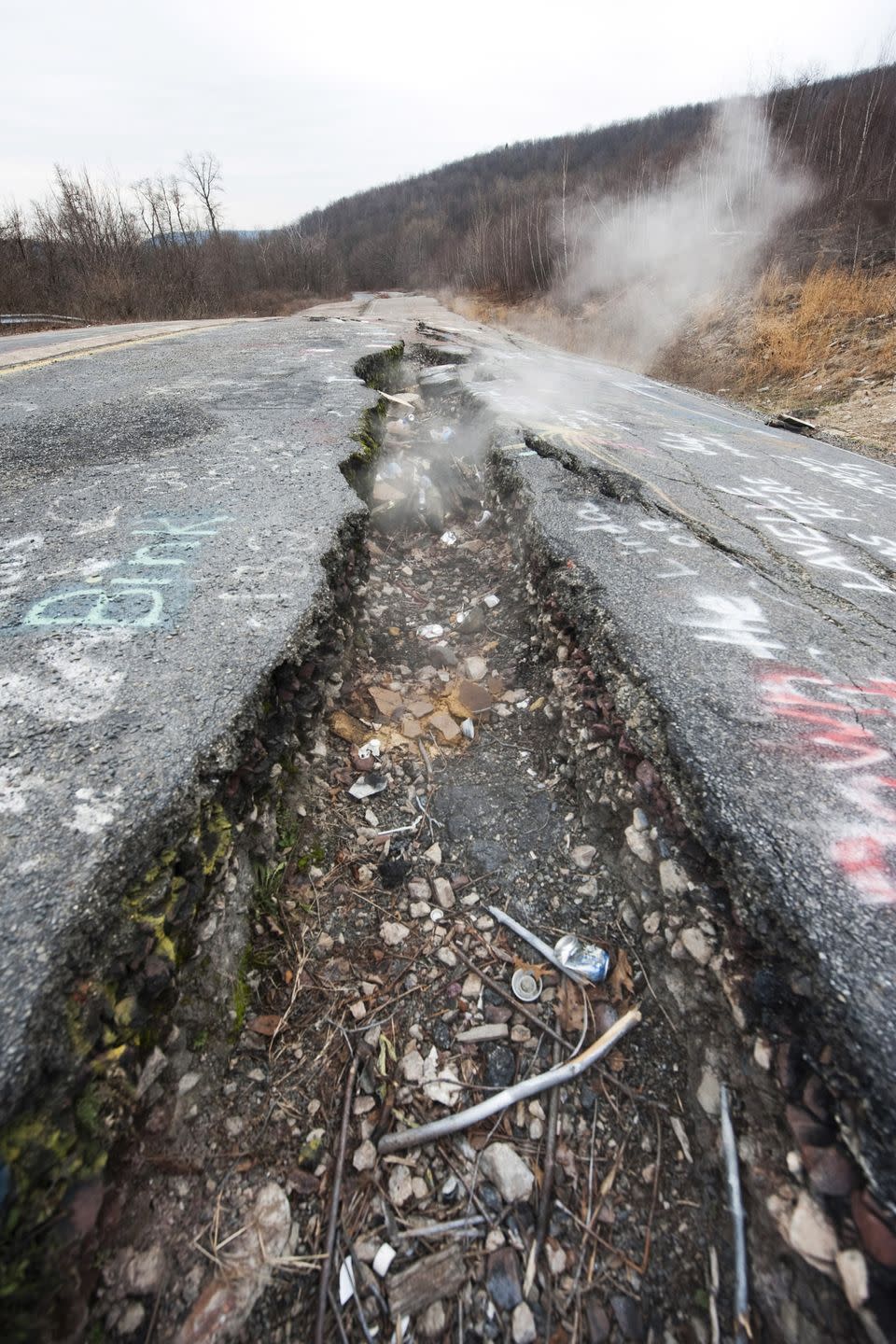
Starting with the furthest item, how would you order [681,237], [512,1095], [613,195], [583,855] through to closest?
[613,195] < [681,237] < [583,855] < [512,1095]

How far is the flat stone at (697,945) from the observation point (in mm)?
1355

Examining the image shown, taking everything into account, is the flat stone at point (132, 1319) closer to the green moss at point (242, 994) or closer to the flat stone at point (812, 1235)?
the green moss at point (242, 994)

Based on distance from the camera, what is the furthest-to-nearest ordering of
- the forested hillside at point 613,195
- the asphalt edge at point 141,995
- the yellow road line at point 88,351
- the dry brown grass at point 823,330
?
the forested hillside at point 613,195
the dry brown grass at point 823,330
the yellow road line at point 88,351
the asphalt edge at point 141,995

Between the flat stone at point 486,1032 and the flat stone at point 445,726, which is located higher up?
the flat stone at point 445,726

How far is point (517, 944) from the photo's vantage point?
1.61m

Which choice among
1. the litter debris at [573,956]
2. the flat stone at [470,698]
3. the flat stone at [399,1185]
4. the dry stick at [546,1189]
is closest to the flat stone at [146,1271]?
the flat stone at [399,1185]

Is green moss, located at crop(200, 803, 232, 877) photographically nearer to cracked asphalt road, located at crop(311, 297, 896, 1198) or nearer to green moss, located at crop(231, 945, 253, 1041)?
green moss, located at crop(231, 945, 253, 1041)

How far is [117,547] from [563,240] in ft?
79.1

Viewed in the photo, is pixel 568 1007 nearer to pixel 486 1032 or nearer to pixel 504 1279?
pixel 486 1032

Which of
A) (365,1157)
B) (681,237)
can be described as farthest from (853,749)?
(681,237)

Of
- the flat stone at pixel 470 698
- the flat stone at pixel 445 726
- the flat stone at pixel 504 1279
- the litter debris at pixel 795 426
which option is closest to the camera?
the flat stone at pixel 504 1279

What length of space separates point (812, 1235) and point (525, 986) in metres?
0.67

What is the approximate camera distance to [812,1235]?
971mm

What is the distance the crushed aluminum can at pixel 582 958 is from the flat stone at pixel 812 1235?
1.81 ft
